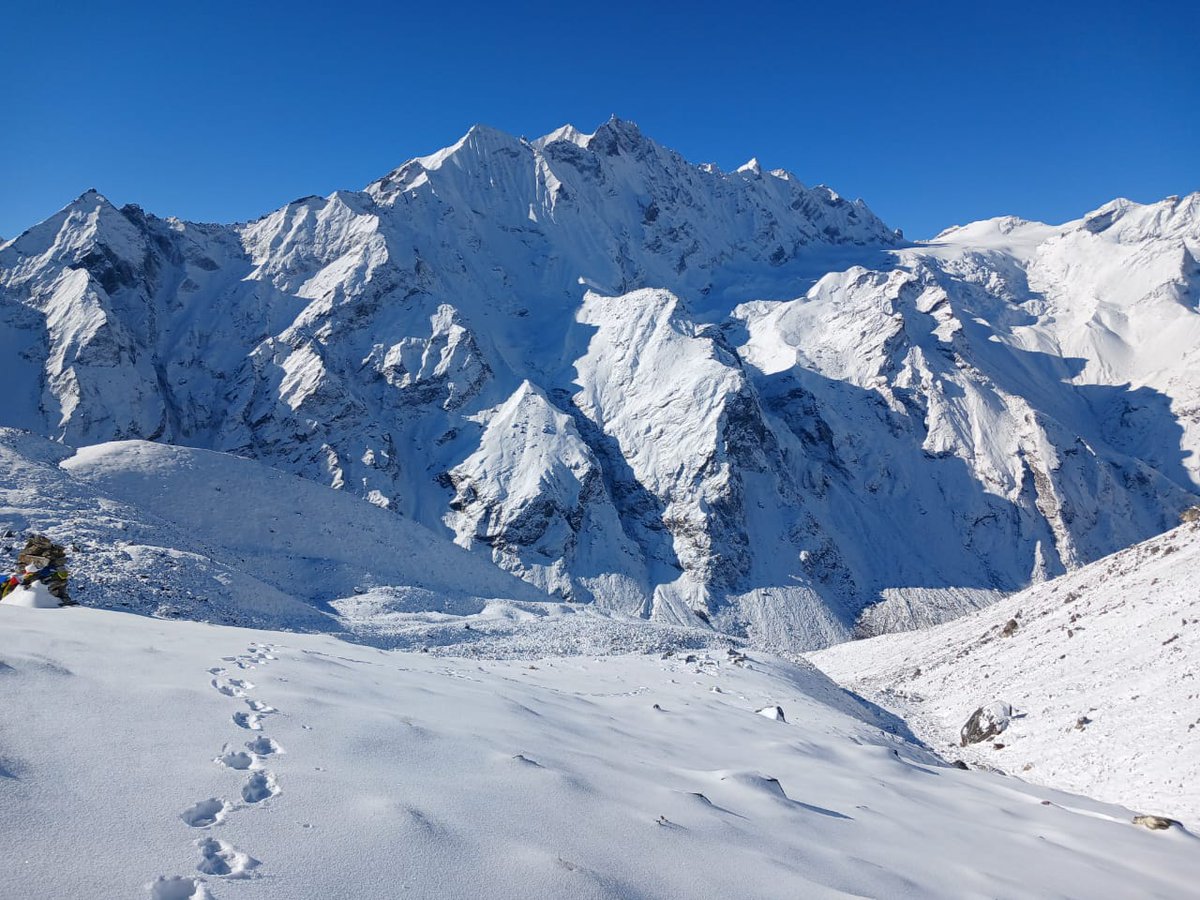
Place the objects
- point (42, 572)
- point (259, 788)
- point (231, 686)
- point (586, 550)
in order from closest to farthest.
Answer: point (259, 788) < point (231, 686) < point (42, 572) < point (586, 550)

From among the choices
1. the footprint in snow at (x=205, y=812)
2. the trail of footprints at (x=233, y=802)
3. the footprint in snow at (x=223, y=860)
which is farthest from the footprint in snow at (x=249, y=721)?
the footprint in snow at (x=223, y=860)

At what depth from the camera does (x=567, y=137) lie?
16538 centimetres

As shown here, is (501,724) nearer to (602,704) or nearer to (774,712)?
(602,704)

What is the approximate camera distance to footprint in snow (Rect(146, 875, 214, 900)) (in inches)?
163

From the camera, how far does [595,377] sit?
102375 millimetres

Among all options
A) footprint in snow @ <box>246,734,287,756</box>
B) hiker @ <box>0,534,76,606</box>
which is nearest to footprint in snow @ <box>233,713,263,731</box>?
footprint in snow @ <box>246,734,287,756</box>

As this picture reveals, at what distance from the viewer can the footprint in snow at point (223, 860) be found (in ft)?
14.8

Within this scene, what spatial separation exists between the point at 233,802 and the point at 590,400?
94332mm

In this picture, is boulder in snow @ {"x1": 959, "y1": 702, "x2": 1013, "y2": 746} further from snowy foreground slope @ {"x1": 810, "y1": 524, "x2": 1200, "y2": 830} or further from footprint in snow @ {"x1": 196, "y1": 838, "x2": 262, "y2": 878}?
footprint in snow @ {"x1": 196, "y1": 838, "x2": 262, "y2": 878}

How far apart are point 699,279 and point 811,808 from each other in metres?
163

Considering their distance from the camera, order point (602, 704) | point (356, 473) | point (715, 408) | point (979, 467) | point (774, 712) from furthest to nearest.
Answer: point (979, 467) < point (715, 408) < point (356, 473) < point (774, 712) < point (602, 704)

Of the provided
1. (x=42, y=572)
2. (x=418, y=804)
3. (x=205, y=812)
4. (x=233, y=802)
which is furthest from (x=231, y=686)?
(x=42, y=572)

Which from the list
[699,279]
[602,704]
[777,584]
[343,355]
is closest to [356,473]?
[343,355]

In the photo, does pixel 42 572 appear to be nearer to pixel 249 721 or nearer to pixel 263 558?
pixel 249 721
